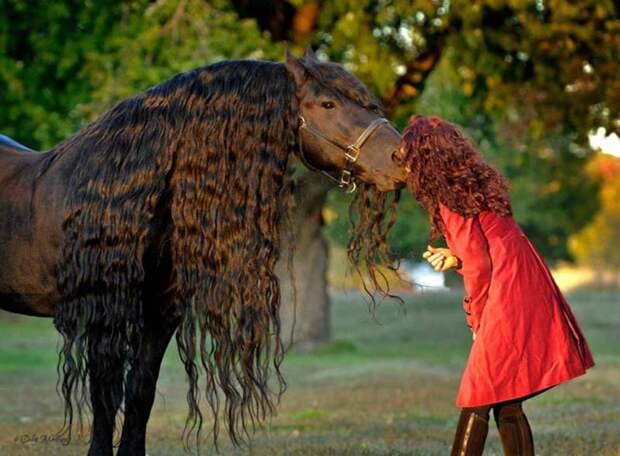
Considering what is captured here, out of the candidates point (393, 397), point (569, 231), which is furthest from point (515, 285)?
point (569, 231)

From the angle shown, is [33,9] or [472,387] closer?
[472,387]

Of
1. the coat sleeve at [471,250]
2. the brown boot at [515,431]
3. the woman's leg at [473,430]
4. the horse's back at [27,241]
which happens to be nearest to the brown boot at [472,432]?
the woman's leg at [473,430]

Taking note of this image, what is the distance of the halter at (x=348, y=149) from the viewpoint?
5.95m

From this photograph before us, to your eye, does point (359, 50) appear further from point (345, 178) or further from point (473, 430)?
point (473, 430)

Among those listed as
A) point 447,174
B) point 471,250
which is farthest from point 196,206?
point 471,250

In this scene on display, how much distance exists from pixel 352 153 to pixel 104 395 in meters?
1.64

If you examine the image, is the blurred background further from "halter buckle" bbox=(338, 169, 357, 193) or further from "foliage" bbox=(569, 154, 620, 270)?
"foliage" bbox=(569, 154, 620, 270)

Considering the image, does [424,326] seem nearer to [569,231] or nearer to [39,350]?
[39,350]

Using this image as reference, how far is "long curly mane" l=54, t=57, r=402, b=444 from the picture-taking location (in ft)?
19.3

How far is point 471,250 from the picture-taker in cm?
579

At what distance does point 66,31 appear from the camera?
19812 millimetres

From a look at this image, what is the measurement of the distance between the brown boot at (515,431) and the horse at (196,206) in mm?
972

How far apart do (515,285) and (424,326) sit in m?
25.3

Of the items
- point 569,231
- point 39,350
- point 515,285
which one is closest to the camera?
point 515,285
